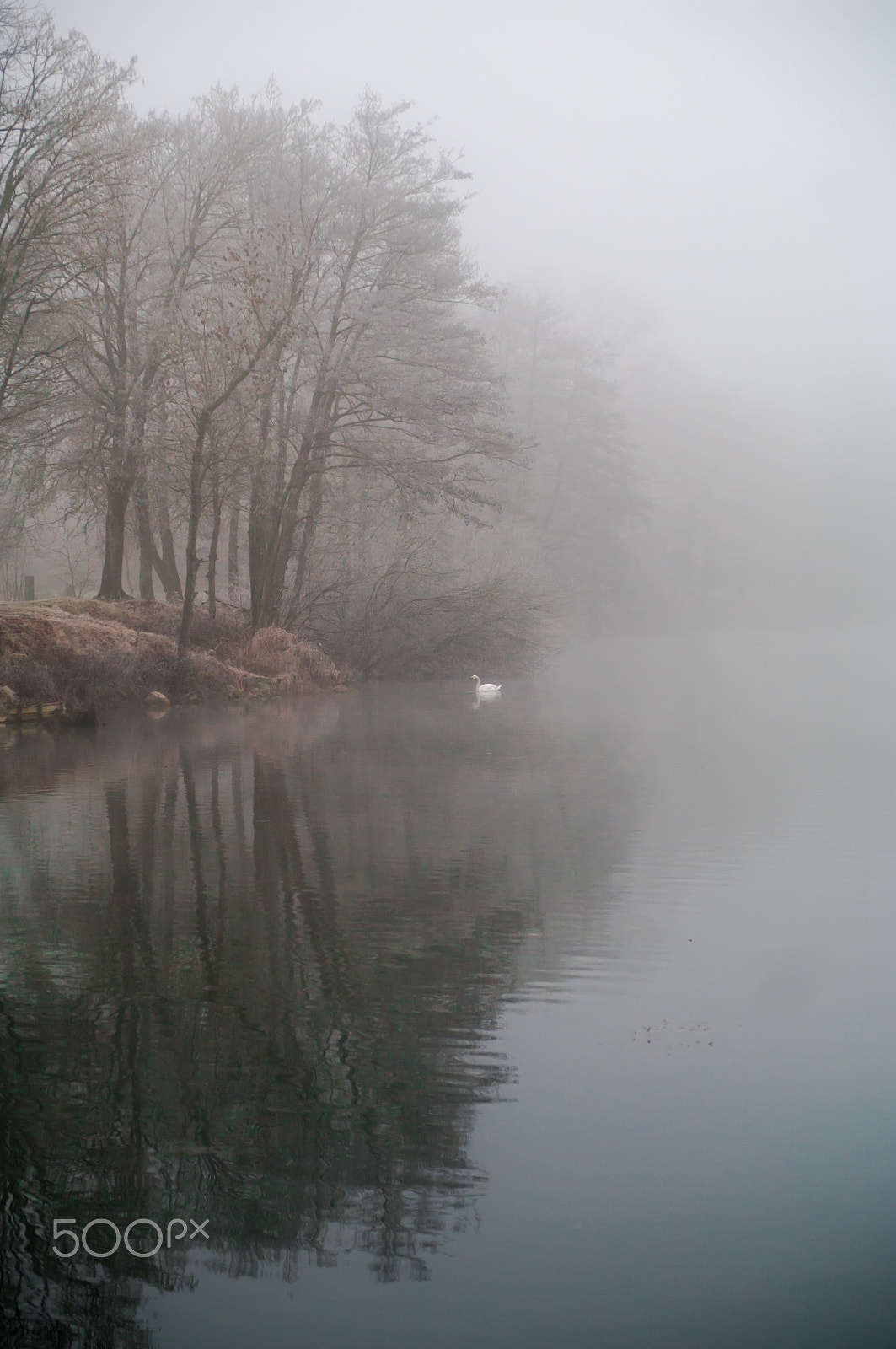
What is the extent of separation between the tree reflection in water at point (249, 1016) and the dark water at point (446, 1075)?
2cm

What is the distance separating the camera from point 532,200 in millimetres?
167125

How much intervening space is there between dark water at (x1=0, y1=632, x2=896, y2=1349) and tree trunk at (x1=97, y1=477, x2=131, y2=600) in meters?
14.1

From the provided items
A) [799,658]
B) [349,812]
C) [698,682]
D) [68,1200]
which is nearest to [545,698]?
[698,682]

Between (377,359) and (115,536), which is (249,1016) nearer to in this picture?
(115,536)

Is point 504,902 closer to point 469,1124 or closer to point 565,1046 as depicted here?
point 565,1046

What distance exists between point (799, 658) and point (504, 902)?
30676mm

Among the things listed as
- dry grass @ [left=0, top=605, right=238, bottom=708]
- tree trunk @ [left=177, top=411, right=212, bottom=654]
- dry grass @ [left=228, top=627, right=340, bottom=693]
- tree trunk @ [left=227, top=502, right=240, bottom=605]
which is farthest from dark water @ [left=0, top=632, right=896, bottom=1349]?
tree trunk @ [left=227, top=502, right=240, bottom=605]

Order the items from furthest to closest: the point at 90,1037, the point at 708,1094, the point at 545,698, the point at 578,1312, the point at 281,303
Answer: the point at 545,698 → the point at 281,303 → the point at 90,1037 → the point at 708,1094 → the point at 578,1312

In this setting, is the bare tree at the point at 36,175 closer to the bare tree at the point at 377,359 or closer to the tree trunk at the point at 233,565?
the bare tree at the point at 377,359

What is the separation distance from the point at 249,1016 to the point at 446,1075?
978mm

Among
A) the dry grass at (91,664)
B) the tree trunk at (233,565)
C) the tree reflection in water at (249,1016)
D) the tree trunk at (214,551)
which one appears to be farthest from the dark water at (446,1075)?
the tree trunk at (233,565)

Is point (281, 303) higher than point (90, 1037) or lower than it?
higher

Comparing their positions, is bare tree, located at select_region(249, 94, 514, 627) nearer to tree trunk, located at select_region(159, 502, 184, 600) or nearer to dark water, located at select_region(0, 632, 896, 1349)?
tree trunk, located at select_region(159, 502, 184, 600)

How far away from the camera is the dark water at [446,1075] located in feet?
9.80
